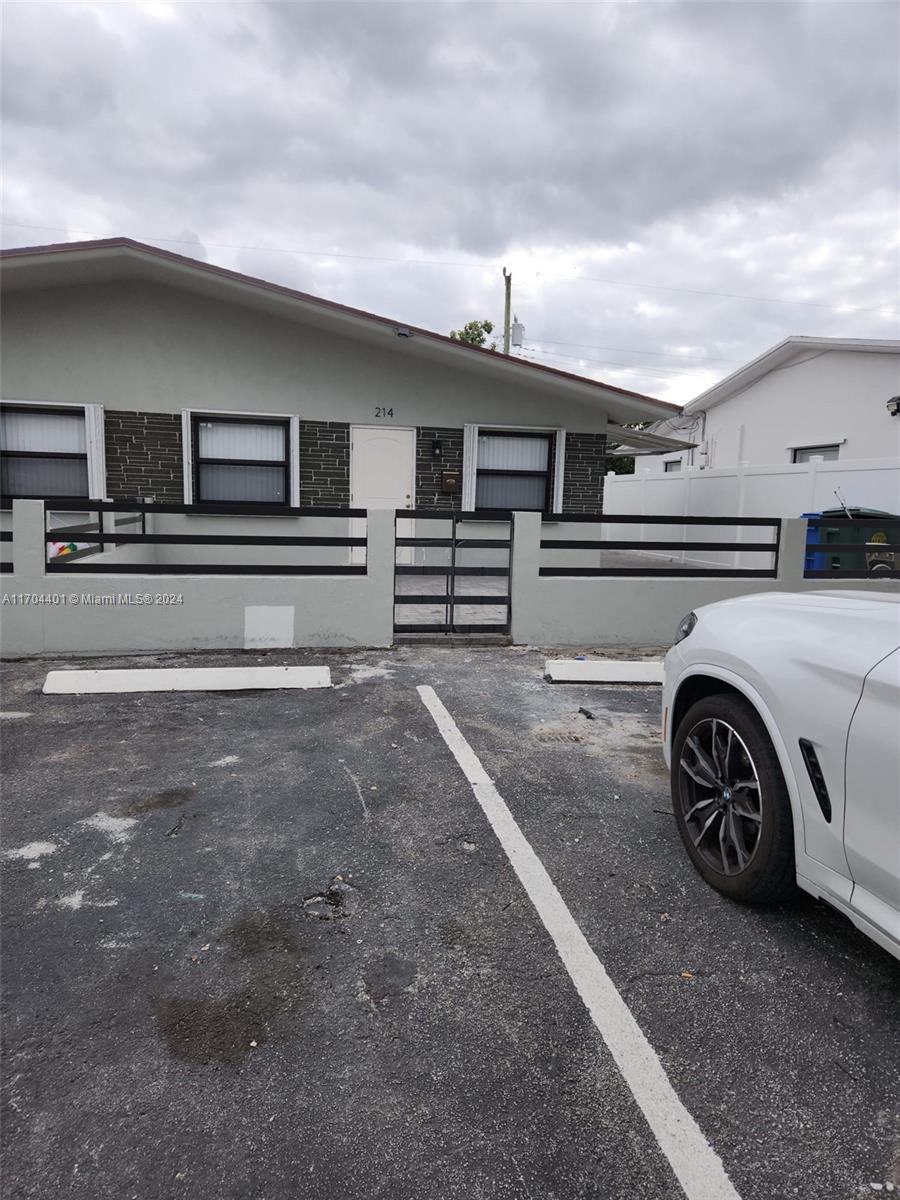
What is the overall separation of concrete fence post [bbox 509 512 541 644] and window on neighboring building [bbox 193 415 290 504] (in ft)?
15.5

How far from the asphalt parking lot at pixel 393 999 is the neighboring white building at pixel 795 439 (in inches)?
437

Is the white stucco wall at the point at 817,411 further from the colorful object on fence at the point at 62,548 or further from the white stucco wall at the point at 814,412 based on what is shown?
the colorful object on fence at the point at 62,548

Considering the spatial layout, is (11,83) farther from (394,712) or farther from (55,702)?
(394,712)

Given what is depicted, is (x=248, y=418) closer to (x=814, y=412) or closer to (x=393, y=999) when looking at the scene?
(x=393, y=999)

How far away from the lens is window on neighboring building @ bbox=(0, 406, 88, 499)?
414 inches

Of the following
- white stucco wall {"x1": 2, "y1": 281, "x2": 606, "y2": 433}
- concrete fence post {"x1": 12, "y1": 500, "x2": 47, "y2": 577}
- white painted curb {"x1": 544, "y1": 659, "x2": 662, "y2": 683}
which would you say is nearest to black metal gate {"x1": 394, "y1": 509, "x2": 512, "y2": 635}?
white painted curb {"x1": 544, "y1": 659, "x2": 662, "y2": 683}

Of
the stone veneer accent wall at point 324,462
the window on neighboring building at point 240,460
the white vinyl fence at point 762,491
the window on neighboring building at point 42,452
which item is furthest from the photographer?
the white vinyl fence at point 762,491

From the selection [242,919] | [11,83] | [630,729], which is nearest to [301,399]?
[11,83]

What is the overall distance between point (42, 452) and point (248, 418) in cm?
290

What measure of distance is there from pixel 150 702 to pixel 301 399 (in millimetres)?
6557

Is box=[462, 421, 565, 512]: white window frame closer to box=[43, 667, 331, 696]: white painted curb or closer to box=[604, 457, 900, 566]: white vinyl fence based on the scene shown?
box=[604, 457, 900, 566]: white vinyl fence

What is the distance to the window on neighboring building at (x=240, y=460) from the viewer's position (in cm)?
1098

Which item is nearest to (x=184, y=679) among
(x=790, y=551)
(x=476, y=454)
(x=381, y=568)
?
(x=381, y=568)

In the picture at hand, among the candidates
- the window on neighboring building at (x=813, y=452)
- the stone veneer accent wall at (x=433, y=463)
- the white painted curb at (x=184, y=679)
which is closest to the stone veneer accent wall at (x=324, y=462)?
the stone veneer accent wall at (x=433, y=463)
